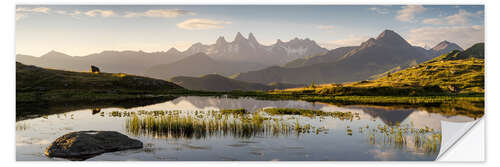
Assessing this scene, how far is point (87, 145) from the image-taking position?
1870 cm

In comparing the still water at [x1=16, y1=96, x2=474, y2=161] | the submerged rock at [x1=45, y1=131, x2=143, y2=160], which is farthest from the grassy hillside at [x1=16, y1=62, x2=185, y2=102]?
the submerged rock at [x1=45, y1=131, x2=143, y2=160]

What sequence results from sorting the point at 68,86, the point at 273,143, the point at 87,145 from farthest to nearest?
the point at 68,86
the point at 273,143
the point at 87,145

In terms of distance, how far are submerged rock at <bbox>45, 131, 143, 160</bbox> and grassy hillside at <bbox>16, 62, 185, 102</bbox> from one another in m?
47.3

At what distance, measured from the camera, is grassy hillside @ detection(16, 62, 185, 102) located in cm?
6619

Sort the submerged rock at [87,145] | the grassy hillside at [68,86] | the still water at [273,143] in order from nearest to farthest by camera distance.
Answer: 1. the submerged rock at [87,145]
2. the still water at [273,143]
3. the grassy hillside at [68,86]

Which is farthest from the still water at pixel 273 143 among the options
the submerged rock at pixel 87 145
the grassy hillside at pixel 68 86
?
the grassy hillside at pixel 68 86

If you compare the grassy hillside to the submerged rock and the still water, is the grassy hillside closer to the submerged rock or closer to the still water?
the still water

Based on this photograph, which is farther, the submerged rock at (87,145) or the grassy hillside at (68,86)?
the grassy hillside at (68,86)

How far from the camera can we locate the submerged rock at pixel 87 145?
18219mm

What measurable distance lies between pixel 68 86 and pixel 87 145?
80.3m

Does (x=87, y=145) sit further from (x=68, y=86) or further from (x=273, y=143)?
(x=68, y=86)

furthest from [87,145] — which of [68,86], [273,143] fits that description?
[68,86]

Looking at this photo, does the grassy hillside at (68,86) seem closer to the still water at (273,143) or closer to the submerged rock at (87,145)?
the still water at (273,143)

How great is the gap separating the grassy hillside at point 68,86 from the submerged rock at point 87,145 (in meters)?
47.3
